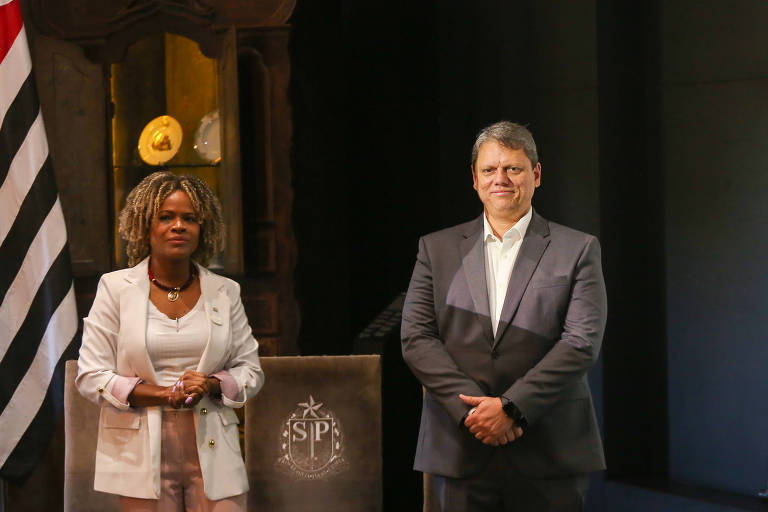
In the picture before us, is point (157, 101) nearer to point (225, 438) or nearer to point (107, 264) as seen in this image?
point (107, 264)

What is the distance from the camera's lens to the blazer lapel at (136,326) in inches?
107

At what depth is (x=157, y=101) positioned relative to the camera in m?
5.15

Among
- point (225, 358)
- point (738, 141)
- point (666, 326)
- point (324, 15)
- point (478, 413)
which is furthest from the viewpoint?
point (324, 15)

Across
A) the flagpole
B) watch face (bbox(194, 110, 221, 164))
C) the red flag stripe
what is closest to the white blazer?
the flagpole

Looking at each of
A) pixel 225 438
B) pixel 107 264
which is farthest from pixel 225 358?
pixel 107 264

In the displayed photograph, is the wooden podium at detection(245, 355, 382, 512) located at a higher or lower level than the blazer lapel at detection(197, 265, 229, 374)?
lower

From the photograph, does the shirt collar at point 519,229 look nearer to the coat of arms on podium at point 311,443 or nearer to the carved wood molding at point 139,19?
the coat of arms on podium at point 311,443

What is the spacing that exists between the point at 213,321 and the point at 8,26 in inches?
88.6

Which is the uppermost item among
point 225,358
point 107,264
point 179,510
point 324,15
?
point 324,15

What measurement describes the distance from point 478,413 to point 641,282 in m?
2.15

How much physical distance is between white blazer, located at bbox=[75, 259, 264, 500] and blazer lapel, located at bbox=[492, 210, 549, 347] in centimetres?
74

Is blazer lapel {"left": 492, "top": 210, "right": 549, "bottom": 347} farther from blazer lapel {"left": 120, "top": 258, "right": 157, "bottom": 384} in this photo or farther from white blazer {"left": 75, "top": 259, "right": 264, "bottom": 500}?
blazer lapel {"left": 120, "top": 258, "right": 157, "bottom": 384}

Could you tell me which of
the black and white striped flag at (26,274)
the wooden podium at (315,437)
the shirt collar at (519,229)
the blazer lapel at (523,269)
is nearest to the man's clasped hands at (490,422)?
the blazer lapel at (523,269)

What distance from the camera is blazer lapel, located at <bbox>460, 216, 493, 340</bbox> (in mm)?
2828
